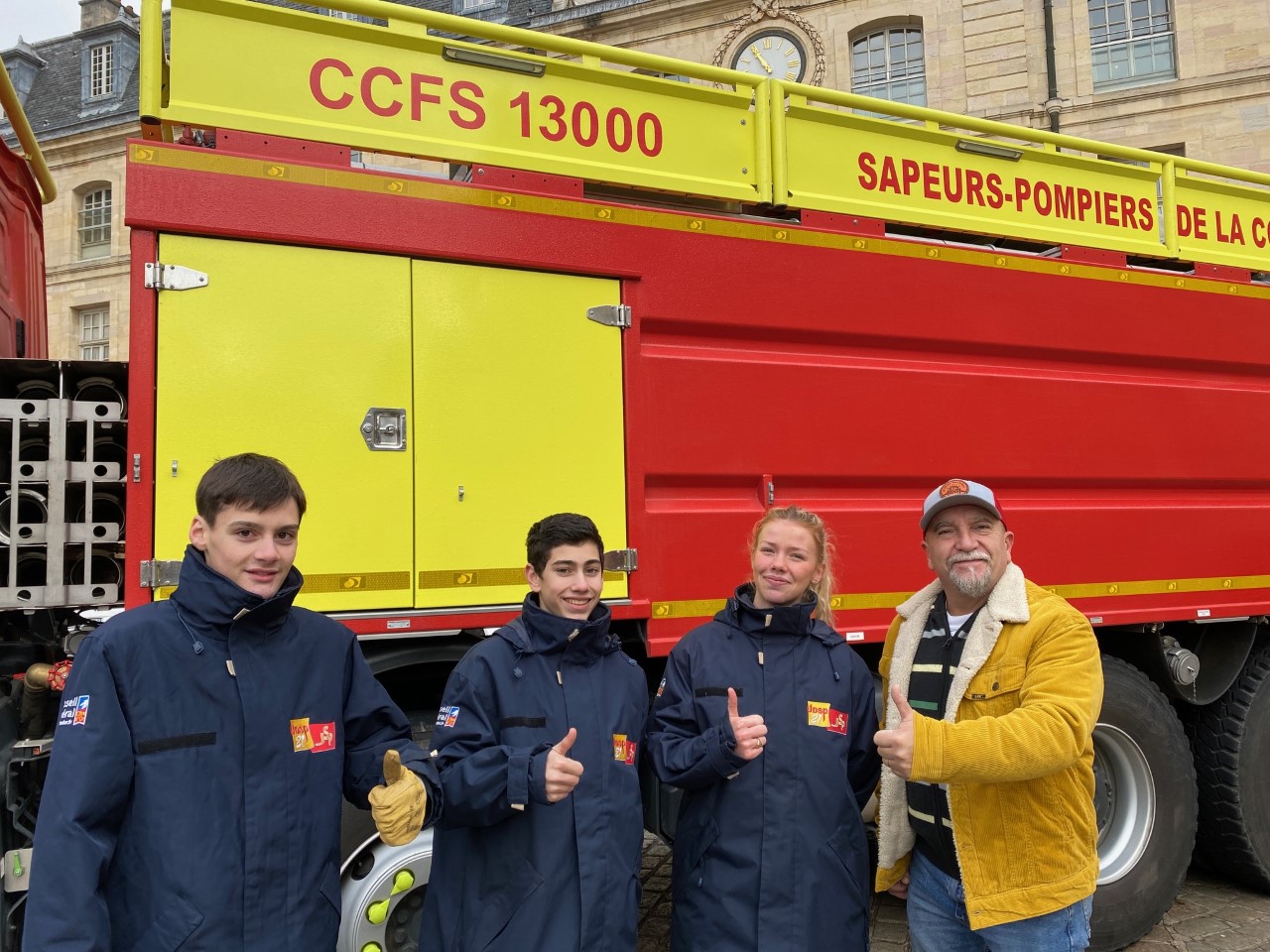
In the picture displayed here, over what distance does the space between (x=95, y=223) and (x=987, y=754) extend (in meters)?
27.0

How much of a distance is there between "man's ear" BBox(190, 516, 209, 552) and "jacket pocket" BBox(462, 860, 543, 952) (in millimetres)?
958

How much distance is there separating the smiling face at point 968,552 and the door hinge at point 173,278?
2.05 metres

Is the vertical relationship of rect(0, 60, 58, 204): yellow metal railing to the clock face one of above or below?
below

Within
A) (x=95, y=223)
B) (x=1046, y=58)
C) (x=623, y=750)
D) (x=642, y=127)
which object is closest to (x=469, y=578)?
(x=623, y=750)

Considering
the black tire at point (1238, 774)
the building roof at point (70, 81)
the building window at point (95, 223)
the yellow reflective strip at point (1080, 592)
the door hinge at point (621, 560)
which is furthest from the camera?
A: the building roof at point (70, 81)

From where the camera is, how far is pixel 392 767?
6.22ft

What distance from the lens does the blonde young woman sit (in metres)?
2.18

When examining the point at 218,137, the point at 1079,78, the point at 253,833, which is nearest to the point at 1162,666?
the point at 253,833

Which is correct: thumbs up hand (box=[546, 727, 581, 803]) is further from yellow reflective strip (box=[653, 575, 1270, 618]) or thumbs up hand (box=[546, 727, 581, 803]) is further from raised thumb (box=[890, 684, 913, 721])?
yellow reflective strip (box=[653, 575, 1270, 618])

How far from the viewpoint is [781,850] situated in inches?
86.7

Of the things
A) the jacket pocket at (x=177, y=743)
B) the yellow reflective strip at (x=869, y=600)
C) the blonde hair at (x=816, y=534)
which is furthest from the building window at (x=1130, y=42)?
the jacket pocket at (x=177, y=743)

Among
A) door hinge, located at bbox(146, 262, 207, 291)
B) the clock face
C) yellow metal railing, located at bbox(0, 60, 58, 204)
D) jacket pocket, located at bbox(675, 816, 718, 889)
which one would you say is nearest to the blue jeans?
jacket pocket, located at bbox(675, 816, 718, 889)

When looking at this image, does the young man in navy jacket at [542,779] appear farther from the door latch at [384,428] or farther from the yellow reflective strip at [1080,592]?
the yellow reflective strip at [1080,592]

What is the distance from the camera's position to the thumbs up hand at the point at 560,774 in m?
1.94
